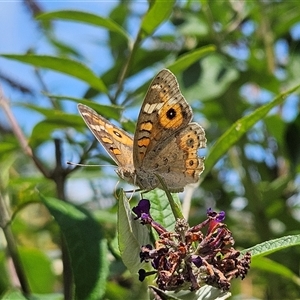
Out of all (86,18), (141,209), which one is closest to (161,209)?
(141,209)

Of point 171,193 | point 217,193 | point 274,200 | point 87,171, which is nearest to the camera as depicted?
point 171,193

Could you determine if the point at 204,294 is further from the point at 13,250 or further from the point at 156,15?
the point at 156,15

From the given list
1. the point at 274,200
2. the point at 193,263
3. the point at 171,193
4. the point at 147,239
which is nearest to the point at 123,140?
the point at 171,193

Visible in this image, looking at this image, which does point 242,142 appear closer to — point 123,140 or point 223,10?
point 223,10

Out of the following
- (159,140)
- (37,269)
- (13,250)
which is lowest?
(37,269)

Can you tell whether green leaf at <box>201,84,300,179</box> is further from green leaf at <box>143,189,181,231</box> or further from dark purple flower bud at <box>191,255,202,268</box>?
dark purple flower bud at <box>191,255,202,268</box>

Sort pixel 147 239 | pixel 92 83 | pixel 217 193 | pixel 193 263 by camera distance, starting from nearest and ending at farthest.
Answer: pixel 193 263 < pixel 147 239 < pixel 92 83 < pixel 217 193
